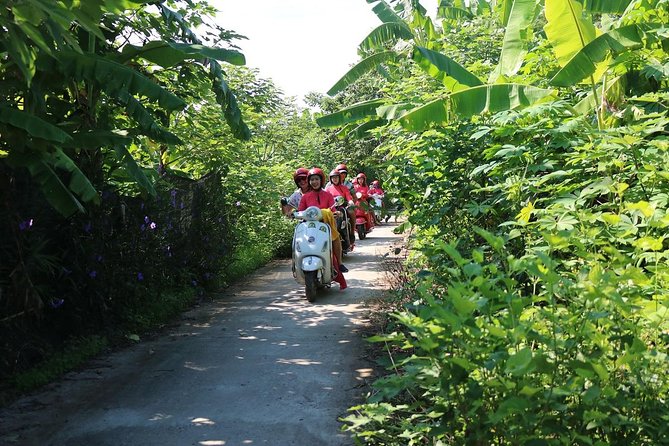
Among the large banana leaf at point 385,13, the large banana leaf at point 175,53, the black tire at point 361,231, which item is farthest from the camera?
the black tire at point 361,231

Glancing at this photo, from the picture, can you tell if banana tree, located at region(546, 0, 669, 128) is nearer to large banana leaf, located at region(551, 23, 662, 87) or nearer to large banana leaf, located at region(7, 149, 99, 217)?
large banana leaf, located at region(551, 23, 662, 87)

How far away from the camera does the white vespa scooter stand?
30.3 feet

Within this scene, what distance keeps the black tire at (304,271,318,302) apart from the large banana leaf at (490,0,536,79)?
13.5ft

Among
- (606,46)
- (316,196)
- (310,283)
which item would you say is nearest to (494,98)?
(606,46)

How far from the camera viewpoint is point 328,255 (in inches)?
373

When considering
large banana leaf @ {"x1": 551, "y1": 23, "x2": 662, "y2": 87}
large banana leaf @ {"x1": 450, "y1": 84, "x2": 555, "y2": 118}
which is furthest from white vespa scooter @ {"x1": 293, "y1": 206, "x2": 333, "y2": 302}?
large banana leaf @ {"x1": 551, "y1": 23, "x2": 662, "y2": 87}

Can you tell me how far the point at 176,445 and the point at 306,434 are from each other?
90cm

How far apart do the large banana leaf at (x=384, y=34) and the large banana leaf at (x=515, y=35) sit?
2.98 m

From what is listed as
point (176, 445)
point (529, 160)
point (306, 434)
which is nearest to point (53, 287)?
point (176, 445)

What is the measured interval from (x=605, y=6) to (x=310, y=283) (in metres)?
5.35

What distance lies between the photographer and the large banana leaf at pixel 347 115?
8.02 meters

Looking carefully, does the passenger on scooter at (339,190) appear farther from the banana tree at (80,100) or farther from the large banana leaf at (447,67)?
the large banana leaf at (447,67)

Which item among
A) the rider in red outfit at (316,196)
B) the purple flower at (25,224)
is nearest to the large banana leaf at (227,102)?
the purple flower at (25,224)

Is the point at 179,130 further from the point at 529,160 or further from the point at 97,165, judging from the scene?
the point at 529,160
